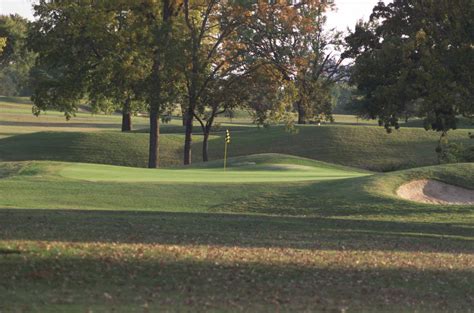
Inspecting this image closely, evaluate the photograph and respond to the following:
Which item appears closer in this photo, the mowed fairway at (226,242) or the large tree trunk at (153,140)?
the mowed fairway at (226,242)

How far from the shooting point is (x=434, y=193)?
1059 inches

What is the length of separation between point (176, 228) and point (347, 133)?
36.8m

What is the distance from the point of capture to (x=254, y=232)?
54.6 feet

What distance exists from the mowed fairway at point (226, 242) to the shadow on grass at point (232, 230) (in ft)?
0.14

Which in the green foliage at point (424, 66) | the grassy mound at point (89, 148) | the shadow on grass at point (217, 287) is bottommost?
the grassy mound at point (89, 148)

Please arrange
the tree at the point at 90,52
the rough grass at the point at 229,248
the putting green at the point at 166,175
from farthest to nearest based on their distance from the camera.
Answer: the tree at the point at 90,52, the putting green at the point at 166,175, the rough grass at the point at 229,248

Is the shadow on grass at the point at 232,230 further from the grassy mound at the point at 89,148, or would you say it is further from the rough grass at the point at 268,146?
the grassy mound at the point at 89,148

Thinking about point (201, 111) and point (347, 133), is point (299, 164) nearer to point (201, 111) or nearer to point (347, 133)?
point (201, 111)

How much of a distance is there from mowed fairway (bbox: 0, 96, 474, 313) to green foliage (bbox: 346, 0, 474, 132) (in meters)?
3.19

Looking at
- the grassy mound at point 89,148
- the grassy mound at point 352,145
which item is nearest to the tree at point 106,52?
the grassy mound at point 89,148

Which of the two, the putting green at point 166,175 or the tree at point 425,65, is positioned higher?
the tree at point 425,65

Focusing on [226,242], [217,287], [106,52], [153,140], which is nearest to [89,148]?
[153,140]

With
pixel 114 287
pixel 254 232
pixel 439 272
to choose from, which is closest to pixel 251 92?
pixel 254 232

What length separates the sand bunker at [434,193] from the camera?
86.0 ft
